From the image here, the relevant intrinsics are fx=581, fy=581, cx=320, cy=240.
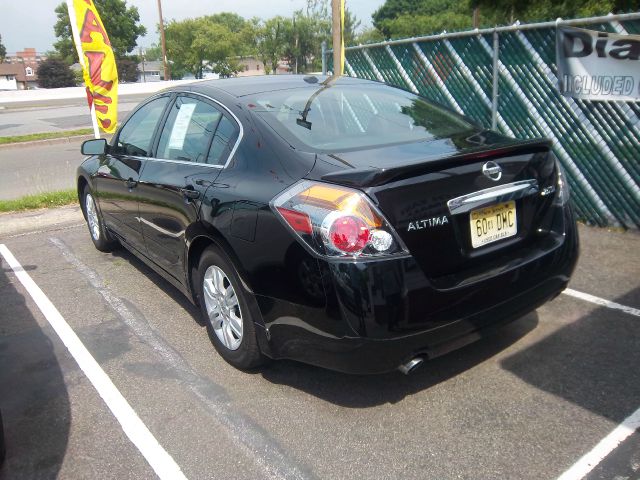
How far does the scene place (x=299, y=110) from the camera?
11.2 ft

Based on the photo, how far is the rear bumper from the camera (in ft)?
8.27

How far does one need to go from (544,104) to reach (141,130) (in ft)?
13.2

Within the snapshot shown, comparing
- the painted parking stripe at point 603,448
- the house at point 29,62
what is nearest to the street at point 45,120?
the painted parking stripe at point 603,448

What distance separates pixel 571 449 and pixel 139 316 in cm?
299

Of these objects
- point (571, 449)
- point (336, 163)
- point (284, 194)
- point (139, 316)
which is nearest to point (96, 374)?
point (139, 316)

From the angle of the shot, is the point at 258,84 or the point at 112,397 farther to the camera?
the point at 258,84

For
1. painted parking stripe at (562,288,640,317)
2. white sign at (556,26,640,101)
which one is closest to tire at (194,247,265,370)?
painted parking stripe at (562,288,640,317)

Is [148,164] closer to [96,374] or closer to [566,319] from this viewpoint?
[96,374]

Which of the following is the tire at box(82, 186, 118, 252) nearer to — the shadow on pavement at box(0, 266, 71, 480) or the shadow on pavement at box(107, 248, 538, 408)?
the shadow on pavement at box(0, 266, 71, 480)

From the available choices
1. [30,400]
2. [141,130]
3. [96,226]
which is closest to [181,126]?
[141,130]

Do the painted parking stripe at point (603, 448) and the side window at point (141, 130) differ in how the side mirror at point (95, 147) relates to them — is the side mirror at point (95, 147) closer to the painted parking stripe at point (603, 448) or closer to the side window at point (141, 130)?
the side window at point (141, 130)

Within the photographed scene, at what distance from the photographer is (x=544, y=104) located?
600 cm

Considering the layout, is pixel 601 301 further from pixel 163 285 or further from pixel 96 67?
pixel 96 67

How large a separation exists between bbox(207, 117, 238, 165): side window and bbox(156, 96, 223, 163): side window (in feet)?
0.22
